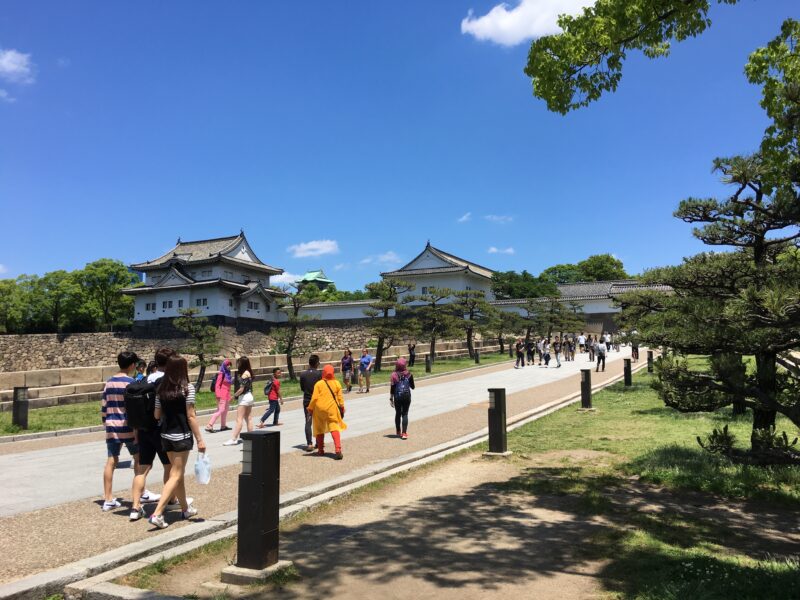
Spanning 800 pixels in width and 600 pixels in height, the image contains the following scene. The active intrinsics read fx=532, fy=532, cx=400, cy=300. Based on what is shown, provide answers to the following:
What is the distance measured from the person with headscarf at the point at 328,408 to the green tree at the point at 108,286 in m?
51.8

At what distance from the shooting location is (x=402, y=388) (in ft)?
34.0

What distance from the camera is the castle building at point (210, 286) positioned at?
46.1 m

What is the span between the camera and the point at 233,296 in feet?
155

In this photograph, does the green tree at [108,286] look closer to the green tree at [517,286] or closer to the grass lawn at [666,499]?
the green tree at [517,286]

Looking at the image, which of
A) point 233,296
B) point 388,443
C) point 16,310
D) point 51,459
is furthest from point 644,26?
point 16,310

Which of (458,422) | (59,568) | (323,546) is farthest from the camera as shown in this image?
(458,422)

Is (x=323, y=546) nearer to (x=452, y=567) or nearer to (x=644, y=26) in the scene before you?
(x=452, y=567)

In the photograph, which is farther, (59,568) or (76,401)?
(76,401)

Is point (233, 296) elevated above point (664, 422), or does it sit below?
above

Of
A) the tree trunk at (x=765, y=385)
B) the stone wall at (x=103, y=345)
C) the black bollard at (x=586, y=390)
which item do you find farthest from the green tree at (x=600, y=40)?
the stone wall at (x=103, y=345)

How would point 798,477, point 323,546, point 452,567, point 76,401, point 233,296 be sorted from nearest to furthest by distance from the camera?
point 452,567 → point 323,546 → point 798,477 → point 76,401 → point 233,296

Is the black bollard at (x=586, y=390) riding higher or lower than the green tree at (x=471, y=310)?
lower

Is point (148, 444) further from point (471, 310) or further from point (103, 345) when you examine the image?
point (103, 345)

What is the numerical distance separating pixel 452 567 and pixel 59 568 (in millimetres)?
3153
